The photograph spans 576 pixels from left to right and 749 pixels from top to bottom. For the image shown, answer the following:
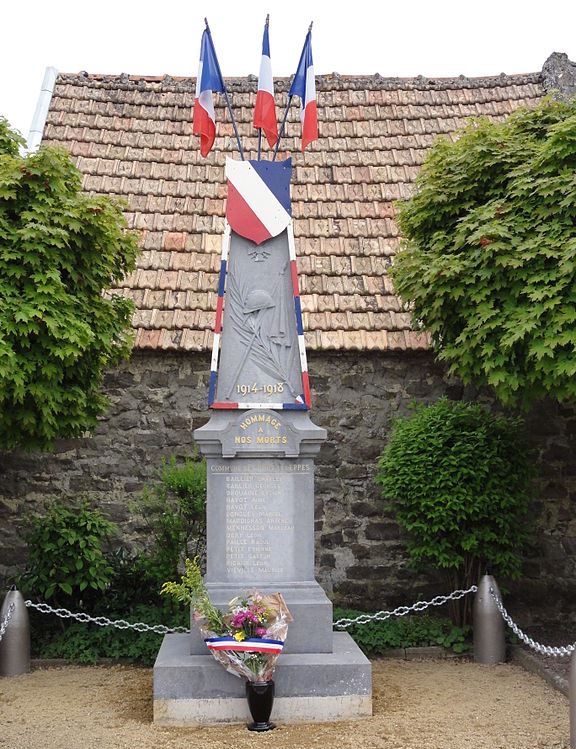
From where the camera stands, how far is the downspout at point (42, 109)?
35.0ft

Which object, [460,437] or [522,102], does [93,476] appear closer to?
[460,437]

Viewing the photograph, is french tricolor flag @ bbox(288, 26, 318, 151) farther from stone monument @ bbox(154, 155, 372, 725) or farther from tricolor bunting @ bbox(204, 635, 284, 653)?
tricolor bunting @ bbox(204, 635, 284, 653)

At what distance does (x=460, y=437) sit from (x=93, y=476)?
3.87m

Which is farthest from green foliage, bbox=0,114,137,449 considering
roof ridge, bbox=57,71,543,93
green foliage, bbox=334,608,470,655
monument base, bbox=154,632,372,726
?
roof ridge, bbox=57,71,543,93

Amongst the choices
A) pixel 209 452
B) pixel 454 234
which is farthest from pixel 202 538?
pixel 454 234

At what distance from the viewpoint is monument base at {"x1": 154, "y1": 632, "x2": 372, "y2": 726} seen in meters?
6.05

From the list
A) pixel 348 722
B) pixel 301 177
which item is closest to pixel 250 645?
pixel 348 722

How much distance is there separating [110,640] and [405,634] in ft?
9.32

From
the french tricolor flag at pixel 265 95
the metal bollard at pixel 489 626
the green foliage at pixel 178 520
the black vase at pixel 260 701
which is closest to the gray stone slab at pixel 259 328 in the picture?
the french tricolor flag at pixel 265 95

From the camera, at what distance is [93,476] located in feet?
30.2

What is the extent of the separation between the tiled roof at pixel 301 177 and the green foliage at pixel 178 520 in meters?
1.44

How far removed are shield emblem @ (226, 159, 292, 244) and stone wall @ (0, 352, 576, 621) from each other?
8.07ft

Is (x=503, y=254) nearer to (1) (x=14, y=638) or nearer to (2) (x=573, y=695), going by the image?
(2) (x=573, y=695)

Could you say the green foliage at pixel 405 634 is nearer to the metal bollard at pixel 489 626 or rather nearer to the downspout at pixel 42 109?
the metal bollard at pixel 489 626
